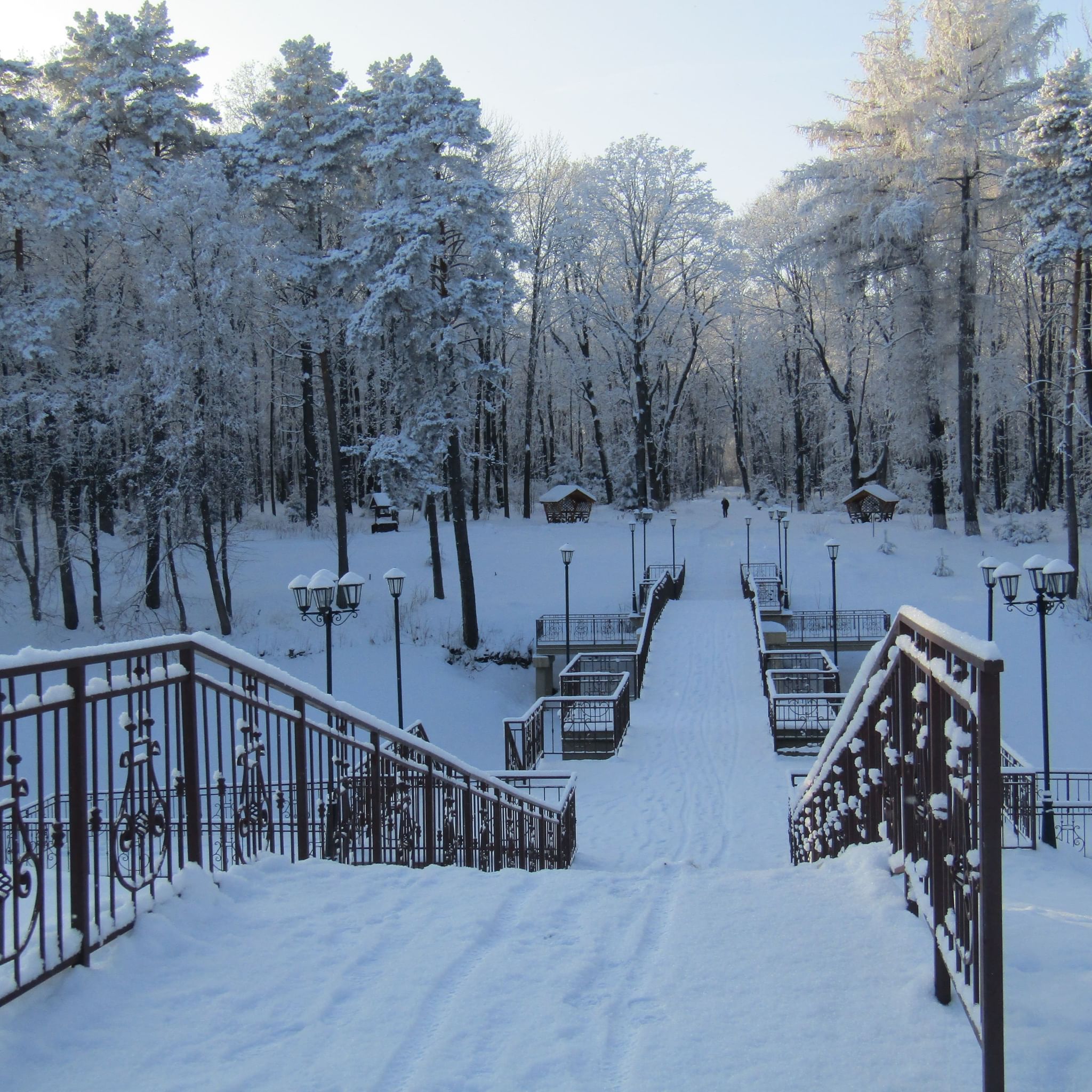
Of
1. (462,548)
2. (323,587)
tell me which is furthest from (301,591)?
(462,548)

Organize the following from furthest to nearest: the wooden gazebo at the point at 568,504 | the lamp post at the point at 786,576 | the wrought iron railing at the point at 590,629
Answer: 1. the wooden gazebo at the point at 568,504
2. the lamp post at the point at 786,576
3. the wrought iron railing at the point at 590,629

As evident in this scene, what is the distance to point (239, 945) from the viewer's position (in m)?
3.86

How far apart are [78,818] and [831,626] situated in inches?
1017

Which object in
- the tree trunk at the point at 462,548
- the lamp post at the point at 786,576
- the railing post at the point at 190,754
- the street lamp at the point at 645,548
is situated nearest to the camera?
the railing post at the point at 190,754

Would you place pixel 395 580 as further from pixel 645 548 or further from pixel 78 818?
pixel 645 548

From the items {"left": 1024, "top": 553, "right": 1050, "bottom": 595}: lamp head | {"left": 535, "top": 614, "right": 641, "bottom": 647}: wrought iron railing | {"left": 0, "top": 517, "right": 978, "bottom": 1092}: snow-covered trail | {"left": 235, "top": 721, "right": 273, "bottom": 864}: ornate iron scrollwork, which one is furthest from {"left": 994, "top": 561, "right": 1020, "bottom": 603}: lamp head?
{"left": 535, "top": 614, "right": 641, "bottom": 647}: wrought iron railing

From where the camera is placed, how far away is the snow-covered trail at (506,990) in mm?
2877

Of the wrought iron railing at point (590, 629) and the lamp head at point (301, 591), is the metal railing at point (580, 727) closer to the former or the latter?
the lamp head at point (301, 591)

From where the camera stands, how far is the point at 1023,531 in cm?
3041

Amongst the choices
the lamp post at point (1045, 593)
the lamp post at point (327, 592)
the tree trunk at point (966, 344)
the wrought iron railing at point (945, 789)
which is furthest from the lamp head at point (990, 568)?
the tree trunk at point (966, 344)

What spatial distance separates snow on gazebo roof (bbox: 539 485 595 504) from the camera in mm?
39875

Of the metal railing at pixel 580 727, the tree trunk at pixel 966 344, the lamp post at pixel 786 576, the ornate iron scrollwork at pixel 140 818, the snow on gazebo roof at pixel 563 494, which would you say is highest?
the tree trunk at pixel 966 344

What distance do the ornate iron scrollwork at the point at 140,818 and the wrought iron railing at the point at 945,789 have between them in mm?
3119

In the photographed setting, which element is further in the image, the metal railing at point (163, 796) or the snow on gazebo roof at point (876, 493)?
the snow on gazebo roof at point (876, 493)
